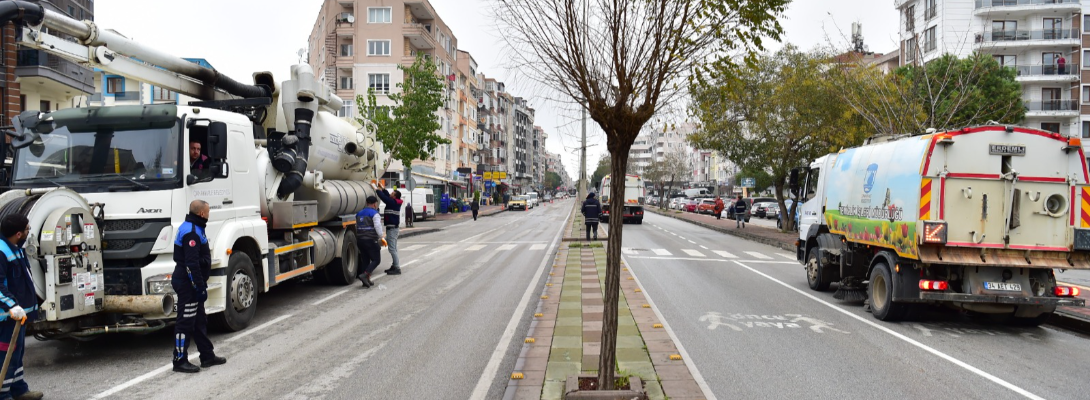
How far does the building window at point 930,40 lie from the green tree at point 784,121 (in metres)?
23.9

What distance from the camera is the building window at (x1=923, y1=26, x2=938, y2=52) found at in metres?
45.8

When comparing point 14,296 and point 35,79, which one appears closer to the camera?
point 14,296

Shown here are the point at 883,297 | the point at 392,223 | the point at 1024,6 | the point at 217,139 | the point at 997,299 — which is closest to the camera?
the point at 217,139

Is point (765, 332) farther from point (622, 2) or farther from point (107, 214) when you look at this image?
point (107, 214)

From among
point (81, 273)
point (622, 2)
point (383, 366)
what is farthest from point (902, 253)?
point (81, 273)

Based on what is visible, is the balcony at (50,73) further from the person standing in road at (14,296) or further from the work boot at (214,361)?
the person standing in road at (14,296)

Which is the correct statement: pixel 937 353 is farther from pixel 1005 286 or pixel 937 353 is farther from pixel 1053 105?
pixel 1053 105

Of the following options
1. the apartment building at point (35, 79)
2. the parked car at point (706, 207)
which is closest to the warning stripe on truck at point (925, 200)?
the apartment building at point (35, 79)

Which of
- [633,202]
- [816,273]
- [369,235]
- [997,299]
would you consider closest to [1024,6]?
[633,202]

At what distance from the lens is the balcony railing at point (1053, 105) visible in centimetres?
4747

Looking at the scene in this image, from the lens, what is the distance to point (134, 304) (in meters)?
6.76

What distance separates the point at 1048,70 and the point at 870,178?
50.5 metres

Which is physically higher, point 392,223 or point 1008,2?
point 1008,2

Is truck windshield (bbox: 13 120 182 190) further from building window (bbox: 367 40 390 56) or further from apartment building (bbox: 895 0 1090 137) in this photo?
apartment building (bbox: 895 0 1090 137)
